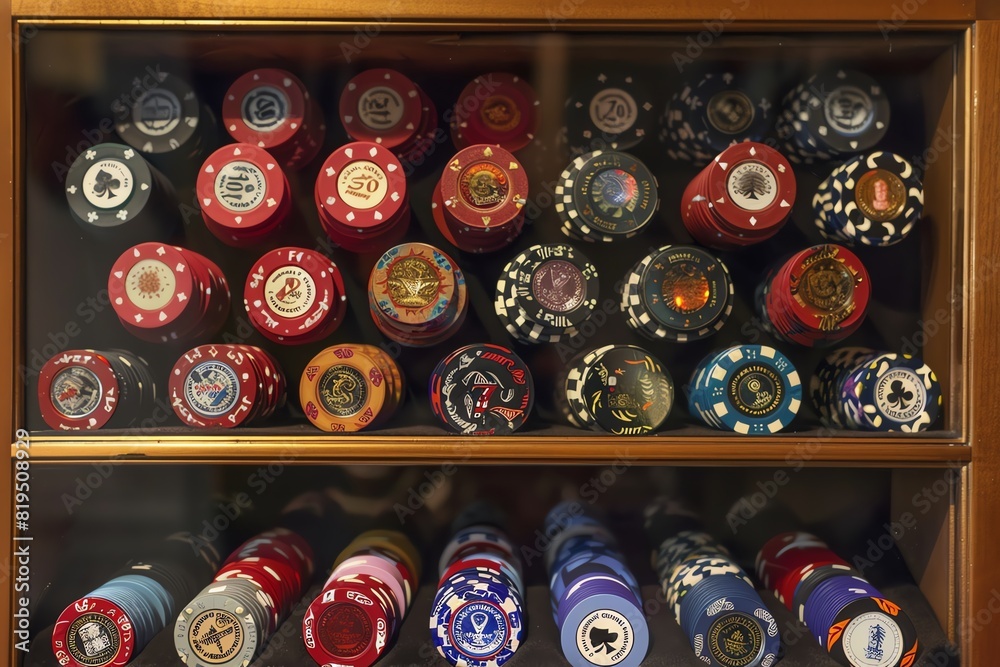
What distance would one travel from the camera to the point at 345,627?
4.11ft

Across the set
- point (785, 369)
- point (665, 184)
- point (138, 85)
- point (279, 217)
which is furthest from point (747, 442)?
point (138, 85)

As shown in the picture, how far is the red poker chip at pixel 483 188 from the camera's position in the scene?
1.32 meters

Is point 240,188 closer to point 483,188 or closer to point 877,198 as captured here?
point 483,188

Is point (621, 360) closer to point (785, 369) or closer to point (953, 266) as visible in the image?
point (785, 369)

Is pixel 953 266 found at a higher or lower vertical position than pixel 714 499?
higher

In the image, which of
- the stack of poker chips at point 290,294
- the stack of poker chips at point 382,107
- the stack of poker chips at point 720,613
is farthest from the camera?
the stack of poker chips at point 382,107

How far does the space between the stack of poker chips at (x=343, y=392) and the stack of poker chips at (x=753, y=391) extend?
2.28ft

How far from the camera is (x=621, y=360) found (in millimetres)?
1312

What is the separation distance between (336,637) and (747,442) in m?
0.90

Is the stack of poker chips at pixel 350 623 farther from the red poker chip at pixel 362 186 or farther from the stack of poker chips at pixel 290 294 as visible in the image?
the red poker chip at pixel 362 186

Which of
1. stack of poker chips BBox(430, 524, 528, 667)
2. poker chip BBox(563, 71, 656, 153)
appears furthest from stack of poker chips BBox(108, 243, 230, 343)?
poker chip BBox(563, 71, 656, 153)

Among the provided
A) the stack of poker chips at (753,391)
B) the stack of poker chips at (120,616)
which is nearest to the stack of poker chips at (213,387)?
the stack of poker chips at (120,616)

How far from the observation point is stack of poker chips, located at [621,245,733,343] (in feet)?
4.37

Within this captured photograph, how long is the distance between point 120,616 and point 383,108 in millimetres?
1193
